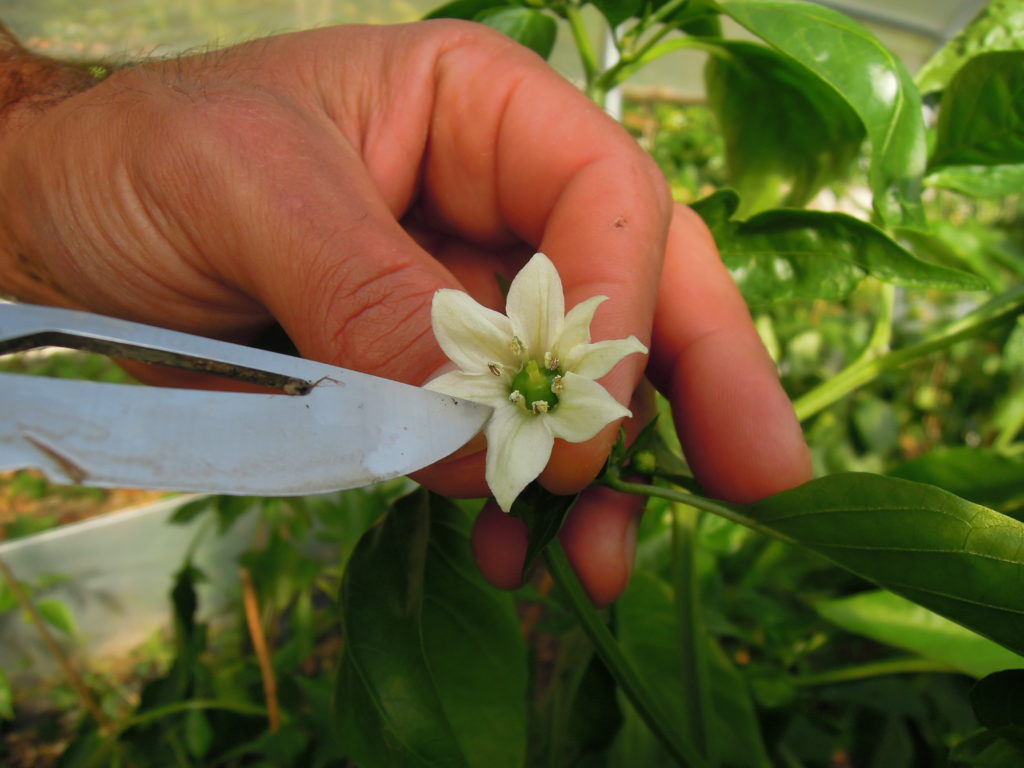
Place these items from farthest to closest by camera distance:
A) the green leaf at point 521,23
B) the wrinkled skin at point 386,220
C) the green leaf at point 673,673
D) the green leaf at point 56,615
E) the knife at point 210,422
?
the green leaf at point 56,615, the green leaf at point 521,23, the green leaf at point 673,673, the wrinkled skin at point 386,220, the knife at point 210,422

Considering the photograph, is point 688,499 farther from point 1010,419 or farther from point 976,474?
point 1010,419

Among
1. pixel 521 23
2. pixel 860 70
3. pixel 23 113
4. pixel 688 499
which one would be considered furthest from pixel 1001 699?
pixel 23 113

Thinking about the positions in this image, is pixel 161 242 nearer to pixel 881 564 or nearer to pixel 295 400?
pixel 295 400

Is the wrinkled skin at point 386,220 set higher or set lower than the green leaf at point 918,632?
higher

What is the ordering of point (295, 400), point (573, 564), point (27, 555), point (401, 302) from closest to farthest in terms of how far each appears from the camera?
1. point (295, 400)
2. point (401, 302)
3. point (573, 564)
4. point (27, 555)

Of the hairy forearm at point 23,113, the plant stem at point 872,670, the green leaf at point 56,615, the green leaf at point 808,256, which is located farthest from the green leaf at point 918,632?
the green leaf at point 56,615

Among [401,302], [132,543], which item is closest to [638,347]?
[401,302]

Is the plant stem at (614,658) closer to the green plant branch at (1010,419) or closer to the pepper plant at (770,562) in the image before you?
the pepper plant at (770,562)
